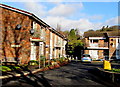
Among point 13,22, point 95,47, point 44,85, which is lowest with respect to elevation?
point 44,85

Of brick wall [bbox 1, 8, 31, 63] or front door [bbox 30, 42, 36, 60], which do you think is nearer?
brick wall [bbox 1, 8, 31, 63]

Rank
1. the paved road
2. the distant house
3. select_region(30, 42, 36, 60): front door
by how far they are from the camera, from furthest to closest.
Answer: the distant house → select_region(30, 42, 36, 60): front door → the paved road

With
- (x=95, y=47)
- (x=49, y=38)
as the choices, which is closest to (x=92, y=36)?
(x=95, y=47)

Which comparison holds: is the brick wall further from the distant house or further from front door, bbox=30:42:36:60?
the distant house

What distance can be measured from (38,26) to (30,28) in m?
3.23

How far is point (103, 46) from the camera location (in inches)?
1442

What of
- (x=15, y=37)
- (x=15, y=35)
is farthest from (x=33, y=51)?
(x=15, y=35)

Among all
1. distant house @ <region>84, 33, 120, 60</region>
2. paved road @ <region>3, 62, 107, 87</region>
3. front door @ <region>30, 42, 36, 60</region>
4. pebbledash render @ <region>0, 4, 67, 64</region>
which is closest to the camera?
paved road @ <region>3, 62, 107, 87</region>

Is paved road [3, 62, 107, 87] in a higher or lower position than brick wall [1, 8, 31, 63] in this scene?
lower

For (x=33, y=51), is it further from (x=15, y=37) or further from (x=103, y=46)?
(x=103, y=46)

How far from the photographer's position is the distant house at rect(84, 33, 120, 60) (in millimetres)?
35906

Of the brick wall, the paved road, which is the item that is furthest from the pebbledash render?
the paved road

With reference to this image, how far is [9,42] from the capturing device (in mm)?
17125

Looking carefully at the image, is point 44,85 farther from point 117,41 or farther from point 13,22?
point 117,41
